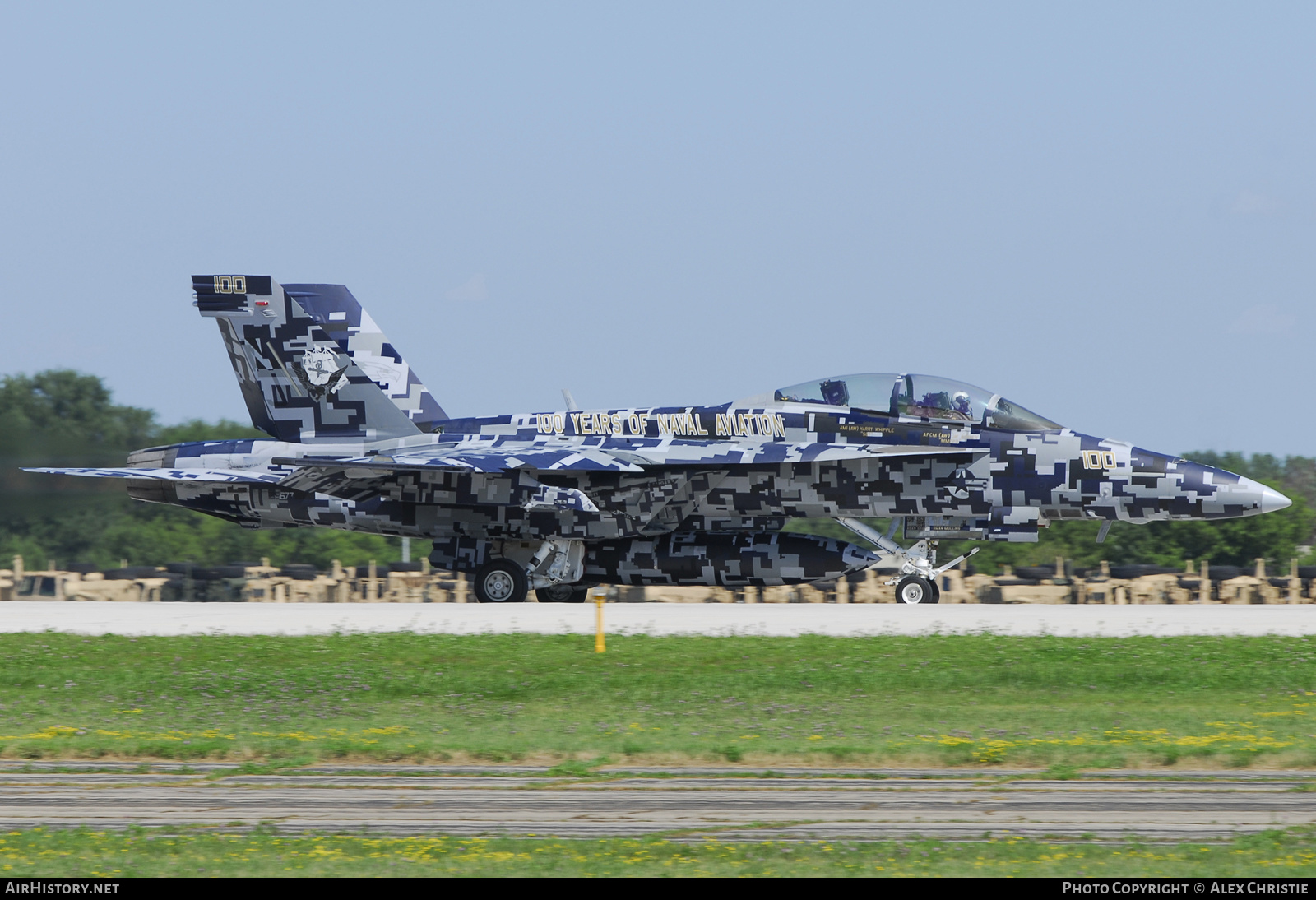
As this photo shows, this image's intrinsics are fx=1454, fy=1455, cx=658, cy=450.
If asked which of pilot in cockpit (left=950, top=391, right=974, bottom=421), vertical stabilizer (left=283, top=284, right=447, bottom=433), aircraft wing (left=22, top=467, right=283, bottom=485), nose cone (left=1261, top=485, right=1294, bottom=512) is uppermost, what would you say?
vertical stabilizer (left=283, top=284, right=447, bottom=433)

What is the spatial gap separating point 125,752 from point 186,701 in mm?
2312

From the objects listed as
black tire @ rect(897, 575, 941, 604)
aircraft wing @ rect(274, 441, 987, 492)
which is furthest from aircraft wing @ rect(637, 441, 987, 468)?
black tire @ rect(897, 575, 941, 604)

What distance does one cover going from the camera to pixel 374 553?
50.4 metres

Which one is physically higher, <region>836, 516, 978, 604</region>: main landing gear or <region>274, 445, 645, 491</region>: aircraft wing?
<region>274, 445, 645, 491</region>: aircraft wing

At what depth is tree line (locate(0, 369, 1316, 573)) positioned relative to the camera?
2655cm

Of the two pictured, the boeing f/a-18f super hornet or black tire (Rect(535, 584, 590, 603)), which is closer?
the boeing f/a-18f super hornet

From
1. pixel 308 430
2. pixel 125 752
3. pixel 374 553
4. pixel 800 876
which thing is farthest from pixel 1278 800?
pixel 374 553

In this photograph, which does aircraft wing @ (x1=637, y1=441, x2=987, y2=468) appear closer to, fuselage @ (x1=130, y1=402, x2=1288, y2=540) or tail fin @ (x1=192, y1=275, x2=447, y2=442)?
fuselage @ (x1=130, y1=402, x2=1288, y2=540)

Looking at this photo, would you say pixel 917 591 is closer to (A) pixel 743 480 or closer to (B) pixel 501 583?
(A) pixel 743 480

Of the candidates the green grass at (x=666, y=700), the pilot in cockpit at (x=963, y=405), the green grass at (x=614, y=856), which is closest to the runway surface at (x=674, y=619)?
the green grass at (x=666, y=700)

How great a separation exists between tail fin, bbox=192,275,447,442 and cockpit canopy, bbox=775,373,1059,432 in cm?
752

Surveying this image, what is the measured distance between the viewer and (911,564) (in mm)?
21359
